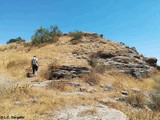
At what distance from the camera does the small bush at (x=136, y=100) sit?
16641 millimetres

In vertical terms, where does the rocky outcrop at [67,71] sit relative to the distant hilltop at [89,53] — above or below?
below

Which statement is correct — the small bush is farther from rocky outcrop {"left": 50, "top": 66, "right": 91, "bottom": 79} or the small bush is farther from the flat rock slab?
rocky outcrop {"left": 50, "top": 66, "right": 91, "bottom": 79}

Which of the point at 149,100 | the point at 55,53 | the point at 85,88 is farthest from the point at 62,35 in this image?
the point at 149,100

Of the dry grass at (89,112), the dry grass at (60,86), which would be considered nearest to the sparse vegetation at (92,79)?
the dry grass at (60,86)

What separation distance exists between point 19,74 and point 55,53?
7.58 meters

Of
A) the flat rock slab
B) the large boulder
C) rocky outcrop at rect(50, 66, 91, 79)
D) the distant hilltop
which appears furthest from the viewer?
the large boulder

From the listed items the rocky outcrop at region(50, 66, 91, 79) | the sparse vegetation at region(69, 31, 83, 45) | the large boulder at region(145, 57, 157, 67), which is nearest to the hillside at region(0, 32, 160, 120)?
the rocky outcrop at region(50, 66, 91, 79)

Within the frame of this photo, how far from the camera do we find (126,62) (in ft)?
91.7

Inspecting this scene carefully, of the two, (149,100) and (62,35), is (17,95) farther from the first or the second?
(62,35)

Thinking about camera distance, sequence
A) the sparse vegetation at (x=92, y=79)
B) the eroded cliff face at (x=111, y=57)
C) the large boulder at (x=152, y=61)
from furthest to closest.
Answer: the large boulder at (x=152, y=61) → the eroded cliff face at (x=111, y=57) → the sparse vegetation at (x=92, y=79)

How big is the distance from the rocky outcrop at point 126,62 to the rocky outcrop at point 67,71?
4.96m

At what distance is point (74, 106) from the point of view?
1395cm

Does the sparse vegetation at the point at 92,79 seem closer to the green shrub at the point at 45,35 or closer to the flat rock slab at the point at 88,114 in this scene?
the flat rock slab at the point at 88,114

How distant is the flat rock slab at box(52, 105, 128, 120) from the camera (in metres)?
12.1
